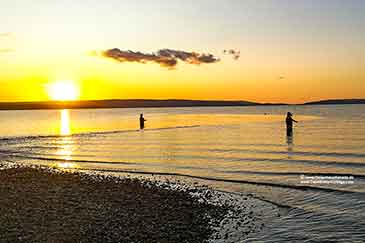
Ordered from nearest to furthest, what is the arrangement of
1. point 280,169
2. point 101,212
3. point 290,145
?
point 101,212
point 280,169
point 290,145

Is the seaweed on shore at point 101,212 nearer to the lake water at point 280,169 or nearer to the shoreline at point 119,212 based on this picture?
the shoreline at point 119,212

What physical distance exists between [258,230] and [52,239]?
627 cm

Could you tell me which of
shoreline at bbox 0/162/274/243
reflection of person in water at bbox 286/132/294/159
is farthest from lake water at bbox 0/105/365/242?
shoreline at bbox 0/162/274/243

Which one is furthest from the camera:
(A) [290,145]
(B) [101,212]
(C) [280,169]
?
(A) [290,145]

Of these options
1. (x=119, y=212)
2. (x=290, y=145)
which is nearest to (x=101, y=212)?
(x=119, y=212)

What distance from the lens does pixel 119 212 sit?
14.0m

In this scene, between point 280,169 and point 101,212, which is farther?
point 280,169

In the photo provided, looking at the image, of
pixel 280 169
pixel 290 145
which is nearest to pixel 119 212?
pixel 280 169

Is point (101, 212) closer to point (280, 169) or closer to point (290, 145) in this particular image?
point (280, 169)

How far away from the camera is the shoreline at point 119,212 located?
11.5 m

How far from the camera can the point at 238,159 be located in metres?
28.8

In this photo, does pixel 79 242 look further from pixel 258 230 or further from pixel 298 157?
pixel 298 157

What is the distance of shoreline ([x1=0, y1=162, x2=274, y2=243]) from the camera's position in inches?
452

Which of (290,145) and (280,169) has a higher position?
(290,145)
